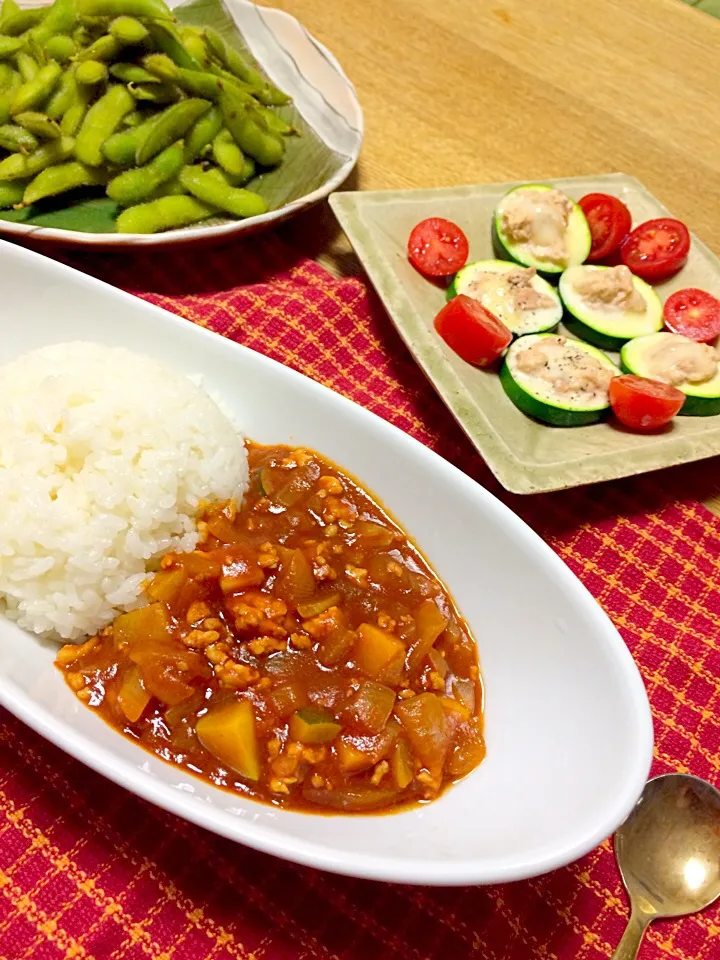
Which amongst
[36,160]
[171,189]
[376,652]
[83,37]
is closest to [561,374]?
[376,652]

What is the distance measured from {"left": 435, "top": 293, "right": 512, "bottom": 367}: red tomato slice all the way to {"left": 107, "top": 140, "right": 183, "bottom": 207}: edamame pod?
4.05 feet

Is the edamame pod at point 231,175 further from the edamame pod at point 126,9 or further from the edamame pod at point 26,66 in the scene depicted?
the edamame pod at point 26,66

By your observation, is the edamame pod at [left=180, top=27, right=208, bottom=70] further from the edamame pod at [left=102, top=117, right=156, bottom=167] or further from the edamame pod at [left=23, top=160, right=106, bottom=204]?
the edamame pod at [left=23, top=160, right=106, bottom=204]

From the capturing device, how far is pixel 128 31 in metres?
3.12

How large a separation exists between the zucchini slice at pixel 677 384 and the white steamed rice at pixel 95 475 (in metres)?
1.72

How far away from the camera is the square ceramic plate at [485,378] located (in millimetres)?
2591

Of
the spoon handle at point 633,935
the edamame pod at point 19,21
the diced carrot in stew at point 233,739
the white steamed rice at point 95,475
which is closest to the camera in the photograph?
the diced carrot in stew at point 233,739

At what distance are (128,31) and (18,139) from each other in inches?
24.3

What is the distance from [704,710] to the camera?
7.57 ft

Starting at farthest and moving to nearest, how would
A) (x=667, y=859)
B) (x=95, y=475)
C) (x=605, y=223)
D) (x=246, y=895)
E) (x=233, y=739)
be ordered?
(x=605, y=223) → (x=95, y=475) → (x=667, y=859) → (x=246, y=895) → (x=233, y=739)

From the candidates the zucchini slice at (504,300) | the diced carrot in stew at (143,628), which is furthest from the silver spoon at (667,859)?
the zucchini slice at (504,300)

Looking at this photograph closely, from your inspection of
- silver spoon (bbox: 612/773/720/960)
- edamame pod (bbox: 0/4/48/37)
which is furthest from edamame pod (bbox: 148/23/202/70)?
silver spoon (bbox: 612/773/720/960)

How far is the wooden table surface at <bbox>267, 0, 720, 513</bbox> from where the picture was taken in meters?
3.91

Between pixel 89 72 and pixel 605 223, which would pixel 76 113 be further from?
pixel 605 223
